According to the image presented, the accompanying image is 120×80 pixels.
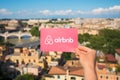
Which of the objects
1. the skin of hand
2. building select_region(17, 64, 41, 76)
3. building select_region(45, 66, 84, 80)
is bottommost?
building select_region(17, 64, 41, 76)

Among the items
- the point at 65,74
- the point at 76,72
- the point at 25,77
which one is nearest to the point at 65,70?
the point at 65,74

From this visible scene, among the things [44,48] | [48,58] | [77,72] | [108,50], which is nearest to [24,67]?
[48,58]

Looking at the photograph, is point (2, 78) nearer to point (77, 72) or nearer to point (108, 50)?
point (77, 72)

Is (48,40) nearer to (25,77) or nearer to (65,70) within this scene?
(65,70)

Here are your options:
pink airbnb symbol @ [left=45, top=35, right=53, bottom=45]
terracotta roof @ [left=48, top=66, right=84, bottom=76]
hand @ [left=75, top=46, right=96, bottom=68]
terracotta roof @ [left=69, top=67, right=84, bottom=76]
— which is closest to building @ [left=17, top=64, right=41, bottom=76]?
terracotta roof @ [left=48, top=66, right=84, bottom=76]

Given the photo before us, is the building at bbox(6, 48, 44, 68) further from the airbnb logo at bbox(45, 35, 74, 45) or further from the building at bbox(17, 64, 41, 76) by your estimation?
the airbnb logo at bbox(45, 35, 74, 45)

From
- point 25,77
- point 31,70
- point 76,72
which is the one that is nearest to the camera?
point 76,72

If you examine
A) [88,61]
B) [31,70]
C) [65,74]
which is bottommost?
[31,70]

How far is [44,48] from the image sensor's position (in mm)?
1008

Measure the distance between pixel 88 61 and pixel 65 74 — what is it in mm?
5443

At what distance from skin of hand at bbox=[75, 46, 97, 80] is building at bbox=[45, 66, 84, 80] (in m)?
5.28

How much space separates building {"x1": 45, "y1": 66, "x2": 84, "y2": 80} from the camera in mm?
6157

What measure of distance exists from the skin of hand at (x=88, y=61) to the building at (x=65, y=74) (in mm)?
5280

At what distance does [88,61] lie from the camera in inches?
33.4
